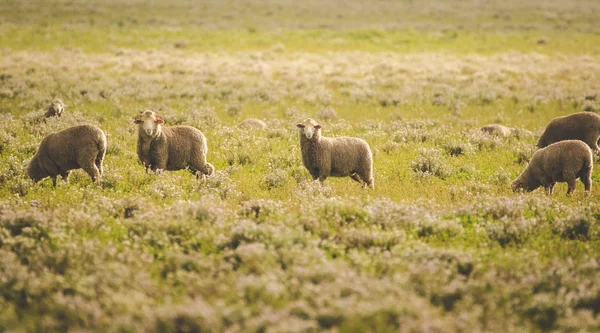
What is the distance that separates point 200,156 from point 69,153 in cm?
254

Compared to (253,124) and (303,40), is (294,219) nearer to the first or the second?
(253,124)

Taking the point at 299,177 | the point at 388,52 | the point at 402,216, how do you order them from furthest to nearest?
the point at 388,52, the point at 299,177, the point at 402,216

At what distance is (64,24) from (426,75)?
32122 mm

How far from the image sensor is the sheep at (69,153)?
9273 mm

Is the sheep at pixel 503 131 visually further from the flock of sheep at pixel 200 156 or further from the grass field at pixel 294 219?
the flock of sheep at pixel 200 156

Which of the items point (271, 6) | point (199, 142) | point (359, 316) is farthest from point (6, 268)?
point (271, 6)

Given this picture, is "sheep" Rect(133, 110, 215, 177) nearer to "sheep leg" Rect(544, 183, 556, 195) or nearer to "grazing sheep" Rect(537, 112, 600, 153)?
"sheep leg" Rect(544, 183, 556, 195)

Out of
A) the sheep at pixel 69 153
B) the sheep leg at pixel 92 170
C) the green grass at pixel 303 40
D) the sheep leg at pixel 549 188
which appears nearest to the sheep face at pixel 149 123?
the sheep at pixel 69 153

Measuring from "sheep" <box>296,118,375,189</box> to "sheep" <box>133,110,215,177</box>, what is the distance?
2.25 metres

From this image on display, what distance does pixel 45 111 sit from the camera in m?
15.5

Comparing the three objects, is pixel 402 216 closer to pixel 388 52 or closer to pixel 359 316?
pixel 359 316

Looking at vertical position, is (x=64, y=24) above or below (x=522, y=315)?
above

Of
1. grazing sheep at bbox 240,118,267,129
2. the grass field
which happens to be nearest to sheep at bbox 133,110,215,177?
the grass field

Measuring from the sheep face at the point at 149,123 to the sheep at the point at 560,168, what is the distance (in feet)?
24.3
